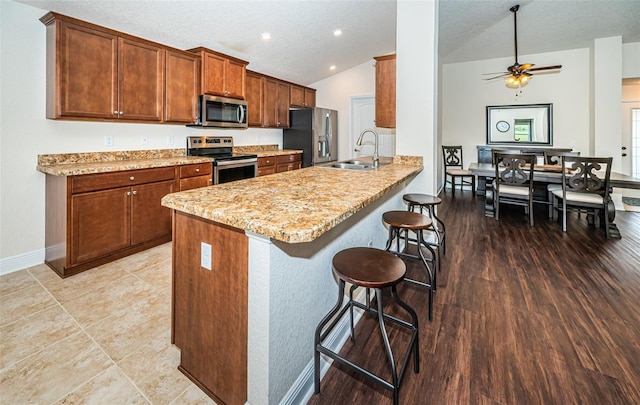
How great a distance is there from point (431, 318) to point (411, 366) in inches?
19.2

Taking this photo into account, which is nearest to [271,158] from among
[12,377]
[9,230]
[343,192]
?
[9,230]

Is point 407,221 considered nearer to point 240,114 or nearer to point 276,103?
point 240,114

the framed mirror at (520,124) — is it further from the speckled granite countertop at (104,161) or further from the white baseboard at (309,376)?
the white baseboard at (309,376)

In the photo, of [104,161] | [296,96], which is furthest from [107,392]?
[296,96]

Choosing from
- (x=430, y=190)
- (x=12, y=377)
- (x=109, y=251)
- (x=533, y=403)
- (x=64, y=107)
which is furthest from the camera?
(x=430, y=190)

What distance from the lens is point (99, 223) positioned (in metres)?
2.69

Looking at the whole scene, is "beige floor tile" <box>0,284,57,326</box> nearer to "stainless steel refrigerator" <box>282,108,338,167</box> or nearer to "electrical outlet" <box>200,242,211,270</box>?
"electrical outlet" <box>200,242,211,270</box>

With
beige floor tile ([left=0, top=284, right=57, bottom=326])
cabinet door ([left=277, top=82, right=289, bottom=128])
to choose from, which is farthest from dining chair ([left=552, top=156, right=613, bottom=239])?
beige floor tile ([left=0, top=284, right=57, bottom=326])

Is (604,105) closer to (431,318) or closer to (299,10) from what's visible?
(299,10)

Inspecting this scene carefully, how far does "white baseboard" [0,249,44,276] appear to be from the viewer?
102 inches

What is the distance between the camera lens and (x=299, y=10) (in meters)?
3.58

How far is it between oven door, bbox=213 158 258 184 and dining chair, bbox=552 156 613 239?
3.98 m

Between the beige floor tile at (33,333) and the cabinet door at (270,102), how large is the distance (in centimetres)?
381

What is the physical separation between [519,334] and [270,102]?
15.2 feet
